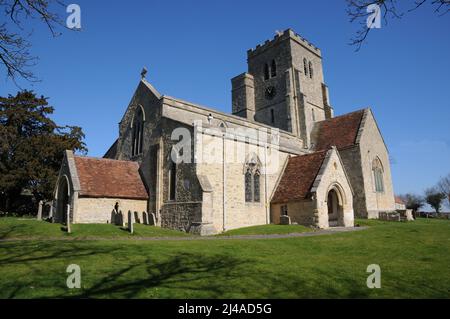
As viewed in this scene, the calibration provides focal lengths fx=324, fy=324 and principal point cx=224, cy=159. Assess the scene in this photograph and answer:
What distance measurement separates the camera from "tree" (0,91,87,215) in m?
31.9

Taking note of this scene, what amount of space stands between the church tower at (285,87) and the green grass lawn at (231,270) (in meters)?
26.8

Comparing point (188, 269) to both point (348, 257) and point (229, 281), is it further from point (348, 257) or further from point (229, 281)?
point (348, 257)

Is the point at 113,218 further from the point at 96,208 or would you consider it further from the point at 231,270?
the point at 231,270

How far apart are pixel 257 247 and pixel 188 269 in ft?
15.7

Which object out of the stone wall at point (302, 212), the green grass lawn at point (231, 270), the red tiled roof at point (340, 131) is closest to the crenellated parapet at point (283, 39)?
the red tiled roof at point (340, 131)

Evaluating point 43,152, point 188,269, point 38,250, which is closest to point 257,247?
point 188,269

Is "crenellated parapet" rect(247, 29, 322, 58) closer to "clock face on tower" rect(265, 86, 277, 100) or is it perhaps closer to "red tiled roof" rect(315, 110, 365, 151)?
"clock face on tower" rect(265, 86, 277, 100)

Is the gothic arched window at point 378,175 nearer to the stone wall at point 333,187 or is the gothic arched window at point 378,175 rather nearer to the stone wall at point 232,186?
the stone wall at point 333,187

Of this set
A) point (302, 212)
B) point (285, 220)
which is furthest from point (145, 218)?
point (302, 212)

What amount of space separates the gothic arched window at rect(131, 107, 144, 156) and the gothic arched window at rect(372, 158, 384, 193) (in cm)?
2235

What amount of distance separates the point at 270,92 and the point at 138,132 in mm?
21620

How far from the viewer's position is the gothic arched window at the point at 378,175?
31717 mm

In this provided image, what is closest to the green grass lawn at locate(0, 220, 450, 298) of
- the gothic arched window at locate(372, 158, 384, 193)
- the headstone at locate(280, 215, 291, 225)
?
the headstone at locate(280, 215, 291, 225)

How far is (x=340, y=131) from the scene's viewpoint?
3428cm
